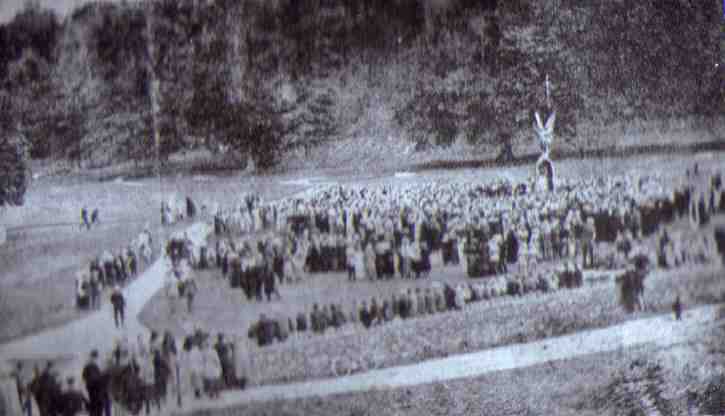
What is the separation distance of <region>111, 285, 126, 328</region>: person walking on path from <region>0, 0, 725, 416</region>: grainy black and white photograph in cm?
2

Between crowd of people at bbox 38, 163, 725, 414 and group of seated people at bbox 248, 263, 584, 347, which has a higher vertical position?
crowd of people at bbox 38, 163, 725, 414

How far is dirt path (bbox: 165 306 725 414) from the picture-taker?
6.25 meters

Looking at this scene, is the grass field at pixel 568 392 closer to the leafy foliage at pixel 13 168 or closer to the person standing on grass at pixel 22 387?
the person standing on grass at pixel 22 387

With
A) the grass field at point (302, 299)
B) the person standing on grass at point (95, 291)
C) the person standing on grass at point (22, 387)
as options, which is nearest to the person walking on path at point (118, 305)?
the person standing on grass at point (95, 291)

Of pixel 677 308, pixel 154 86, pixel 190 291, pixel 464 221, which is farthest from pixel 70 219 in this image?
pixel 677 308

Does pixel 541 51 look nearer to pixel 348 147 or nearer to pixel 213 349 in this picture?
pixel 348 147

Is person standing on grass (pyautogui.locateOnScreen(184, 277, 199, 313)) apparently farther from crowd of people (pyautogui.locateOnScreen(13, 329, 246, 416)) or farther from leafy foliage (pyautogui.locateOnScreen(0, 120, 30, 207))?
leafy foliage (pyautogui.locateOnScreen(0, 120, 30, 207))

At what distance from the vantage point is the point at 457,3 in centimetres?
689

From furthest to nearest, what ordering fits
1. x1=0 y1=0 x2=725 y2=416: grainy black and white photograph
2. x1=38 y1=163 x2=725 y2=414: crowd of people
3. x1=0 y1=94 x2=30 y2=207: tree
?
x1=38 y1=163 x2=725 y2=414: crowd of people → x1=0 y1=0 x2=725 y2=416: grainy black and white photograph → x1=0 y1=94 x2=30 y2=207: tree

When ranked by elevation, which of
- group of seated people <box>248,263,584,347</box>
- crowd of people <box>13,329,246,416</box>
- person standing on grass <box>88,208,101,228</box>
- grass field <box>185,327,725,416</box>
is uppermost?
person standing on grass <box>88,208,101,228</box>

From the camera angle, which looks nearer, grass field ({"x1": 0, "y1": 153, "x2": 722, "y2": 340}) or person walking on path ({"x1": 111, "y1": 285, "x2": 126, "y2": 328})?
grass field ({"x1": 0, "y1": 153, "x2": 722, "y2": 340})

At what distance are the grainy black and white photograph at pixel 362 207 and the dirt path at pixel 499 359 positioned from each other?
2 cm

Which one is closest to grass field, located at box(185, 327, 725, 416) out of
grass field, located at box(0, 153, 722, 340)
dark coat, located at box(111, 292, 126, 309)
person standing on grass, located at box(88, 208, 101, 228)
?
dark coat, located at box(111, 292, 126, 309)

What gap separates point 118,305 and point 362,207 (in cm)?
227
